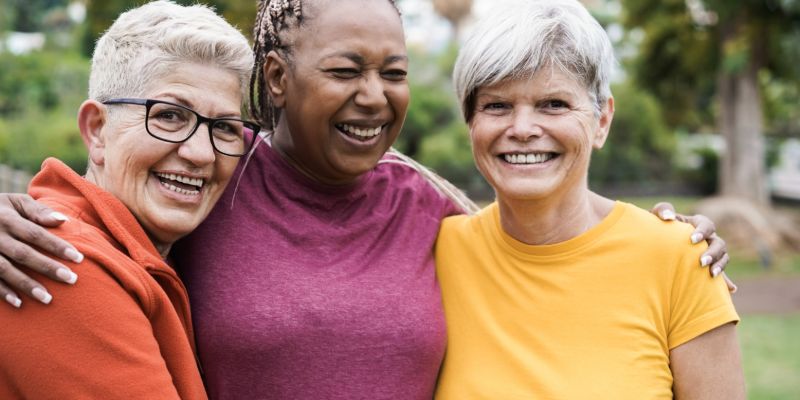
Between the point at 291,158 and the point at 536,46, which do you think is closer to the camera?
the point at 536,46

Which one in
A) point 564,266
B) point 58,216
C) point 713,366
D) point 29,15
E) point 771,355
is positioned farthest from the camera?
point 29,15

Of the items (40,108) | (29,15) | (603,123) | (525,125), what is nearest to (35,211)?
(525,125)

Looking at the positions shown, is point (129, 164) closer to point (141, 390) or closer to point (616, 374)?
point (141, 390)

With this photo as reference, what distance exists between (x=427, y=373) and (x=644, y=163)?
828 inches

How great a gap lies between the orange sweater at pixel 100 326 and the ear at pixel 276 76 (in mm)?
678

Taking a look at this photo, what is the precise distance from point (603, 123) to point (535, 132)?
0.30m

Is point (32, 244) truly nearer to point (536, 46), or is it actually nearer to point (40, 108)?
point (536, 46)

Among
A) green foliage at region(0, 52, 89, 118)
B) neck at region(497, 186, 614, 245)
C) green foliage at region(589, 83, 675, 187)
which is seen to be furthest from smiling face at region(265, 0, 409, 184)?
green foliage at region(589, 83, 675, 187)

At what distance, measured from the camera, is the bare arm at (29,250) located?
1.73 m

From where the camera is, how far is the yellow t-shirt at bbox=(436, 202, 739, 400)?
228 centimetres

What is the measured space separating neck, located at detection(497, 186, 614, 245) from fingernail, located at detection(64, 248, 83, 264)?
130 cm

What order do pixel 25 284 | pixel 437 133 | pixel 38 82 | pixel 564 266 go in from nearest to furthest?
pixel 25 284
pixel 564 266
pixel 437 133
pixel 38 82

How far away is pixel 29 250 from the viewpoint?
5.82 ft

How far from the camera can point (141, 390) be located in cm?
182
